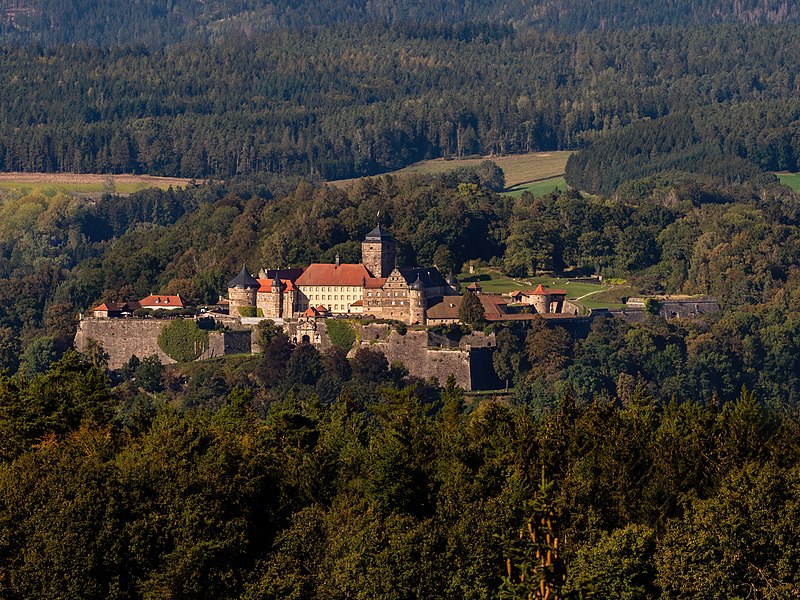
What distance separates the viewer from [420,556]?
39.2 meters

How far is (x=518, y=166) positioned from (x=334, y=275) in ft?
219

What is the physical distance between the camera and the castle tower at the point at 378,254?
95.6 m

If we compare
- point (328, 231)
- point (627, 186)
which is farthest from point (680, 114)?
point (328, 231)

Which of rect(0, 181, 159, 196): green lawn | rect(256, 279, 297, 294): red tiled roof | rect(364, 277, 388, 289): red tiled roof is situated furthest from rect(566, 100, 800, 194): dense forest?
rect(256, 279, 297, 294): red tiled roof

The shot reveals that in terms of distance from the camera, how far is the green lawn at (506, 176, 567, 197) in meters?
141

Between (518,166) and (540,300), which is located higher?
(518,166)

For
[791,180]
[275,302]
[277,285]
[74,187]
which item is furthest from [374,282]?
[74,187]

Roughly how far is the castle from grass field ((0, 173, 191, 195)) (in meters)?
65.9

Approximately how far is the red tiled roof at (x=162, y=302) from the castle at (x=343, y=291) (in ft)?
11.2

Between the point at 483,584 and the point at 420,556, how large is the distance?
1350mm

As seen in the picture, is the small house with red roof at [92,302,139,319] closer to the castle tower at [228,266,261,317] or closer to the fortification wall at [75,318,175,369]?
the fortification wall at [75,318,175,369]

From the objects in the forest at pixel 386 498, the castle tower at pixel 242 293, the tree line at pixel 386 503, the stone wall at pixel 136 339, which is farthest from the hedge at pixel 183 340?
the tree line at pixel 386 503

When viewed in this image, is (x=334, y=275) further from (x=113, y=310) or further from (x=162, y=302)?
(x=113, y=310)

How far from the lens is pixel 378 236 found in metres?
96.9
